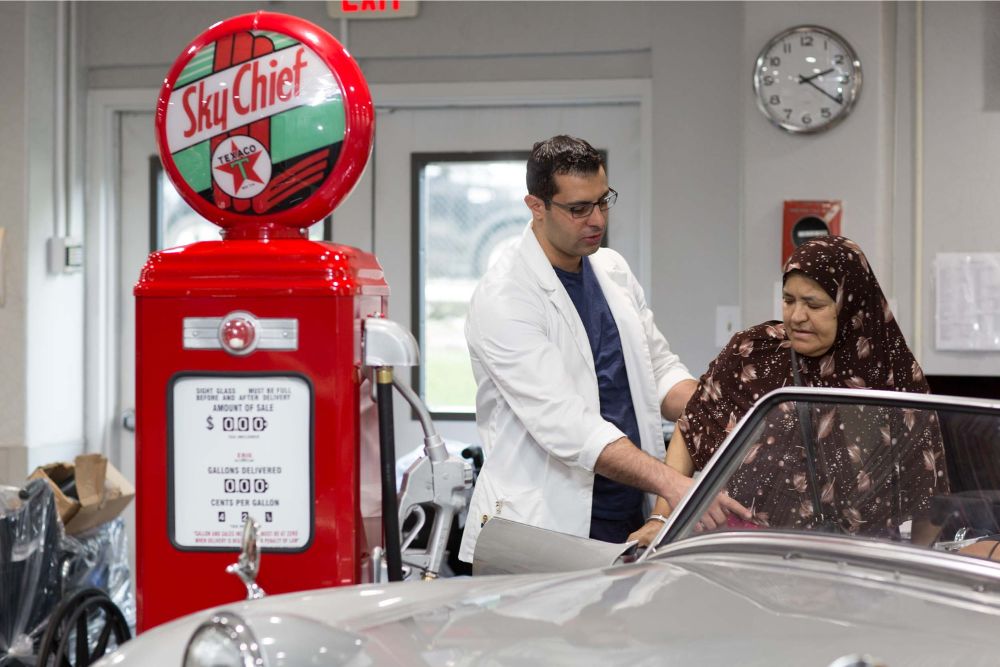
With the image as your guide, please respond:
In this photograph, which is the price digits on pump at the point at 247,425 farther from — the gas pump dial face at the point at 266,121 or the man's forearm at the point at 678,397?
the man's forearm at the point at 678,397

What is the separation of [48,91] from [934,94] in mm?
3500

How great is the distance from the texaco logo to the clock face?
8.52 ft

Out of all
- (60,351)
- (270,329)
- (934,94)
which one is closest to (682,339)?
(934,94)

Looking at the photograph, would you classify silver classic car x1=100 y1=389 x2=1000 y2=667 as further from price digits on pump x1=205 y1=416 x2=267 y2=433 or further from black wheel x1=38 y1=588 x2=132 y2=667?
black wheel x1=38 y1=588 x2=132 y2=667

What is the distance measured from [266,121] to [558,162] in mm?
745

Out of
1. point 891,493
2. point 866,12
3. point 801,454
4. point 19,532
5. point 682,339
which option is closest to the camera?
point 891,493

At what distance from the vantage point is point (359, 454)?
2.22 metres

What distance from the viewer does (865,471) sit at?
5.86ft

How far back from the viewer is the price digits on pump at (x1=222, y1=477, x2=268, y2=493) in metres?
2.17

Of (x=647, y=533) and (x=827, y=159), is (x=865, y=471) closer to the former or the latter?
(x=647, y=533)

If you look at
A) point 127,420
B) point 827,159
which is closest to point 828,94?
point 827,159

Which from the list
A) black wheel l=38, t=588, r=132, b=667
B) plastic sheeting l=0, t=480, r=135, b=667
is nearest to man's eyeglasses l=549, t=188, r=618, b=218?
black wheel l=38, t=588, r=132, b=667

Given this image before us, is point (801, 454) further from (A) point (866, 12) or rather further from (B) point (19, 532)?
(A) point (866, 12)

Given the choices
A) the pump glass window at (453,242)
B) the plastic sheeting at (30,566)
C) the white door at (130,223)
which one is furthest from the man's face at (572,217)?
the white door at (130,223)
